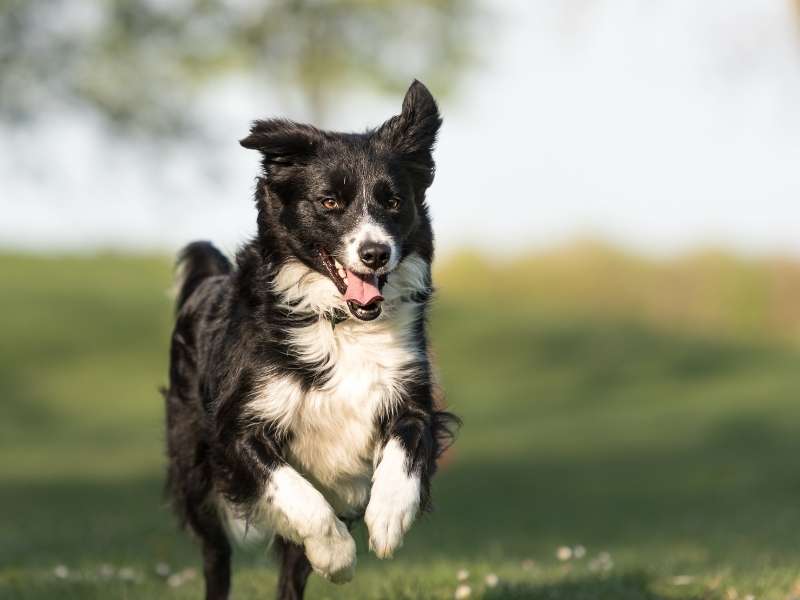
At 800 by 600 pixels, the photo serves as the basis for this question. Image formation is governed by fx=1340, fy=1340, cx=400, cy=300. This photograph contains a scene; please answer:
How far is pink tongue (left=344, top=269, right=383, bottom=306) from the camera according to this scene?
18.7ft

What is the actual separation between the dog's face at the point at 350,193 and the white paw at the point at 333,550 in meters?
0.91

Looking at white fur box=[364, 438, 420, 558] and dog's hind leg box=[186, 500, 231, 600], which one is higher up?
white fur box=[364, 438, 420, 558]

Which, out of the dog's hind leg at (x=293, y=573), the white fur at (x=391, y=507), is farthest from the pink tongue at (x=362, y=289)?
the dog's hind leg at (x=293, y=573)

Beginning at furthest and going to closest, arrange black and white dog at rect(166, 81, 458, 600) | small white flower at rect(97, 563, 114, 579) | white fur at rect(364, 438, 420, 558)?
1. small white flower at rect(97, 563, 114, 579)
2. black and white dog at rect(166, 81, 458, 600)
3. white fur at rect(364, 438, 420, 558)

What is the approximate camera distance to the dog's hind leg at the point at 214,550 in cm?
709

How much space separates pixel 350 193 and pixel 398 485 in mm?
1277

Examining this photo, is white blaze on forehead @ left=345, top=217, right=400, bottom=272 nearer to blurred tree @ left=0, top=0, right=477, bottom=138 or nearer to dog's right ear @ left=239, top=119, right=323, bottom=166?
dog's right ear @ left=239, top=119, right=323, bottom=166

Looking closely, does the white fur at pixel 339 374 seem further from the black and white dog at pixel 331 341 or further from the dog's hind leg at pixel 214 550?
the dog's hind leg at pixel 214 550

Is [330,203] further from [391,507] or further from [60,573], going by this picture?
[60,573]

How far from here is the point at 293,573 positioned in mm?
6719

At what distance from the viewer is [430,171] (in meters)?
6.16

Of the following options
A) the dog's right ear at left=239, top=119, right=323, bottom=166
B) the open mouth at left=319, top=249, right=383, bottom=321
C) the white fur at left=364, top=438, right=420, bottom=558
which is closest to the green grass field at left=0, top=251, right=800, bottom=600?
the white fur at left=364, top=438, right=420, bottom=558

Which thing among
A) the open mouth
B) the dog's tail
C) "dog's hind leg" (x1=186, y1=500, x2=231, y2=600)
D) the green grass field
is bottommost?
the green grass field

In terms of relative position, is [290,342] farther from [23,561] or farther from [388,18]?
[388,18]
